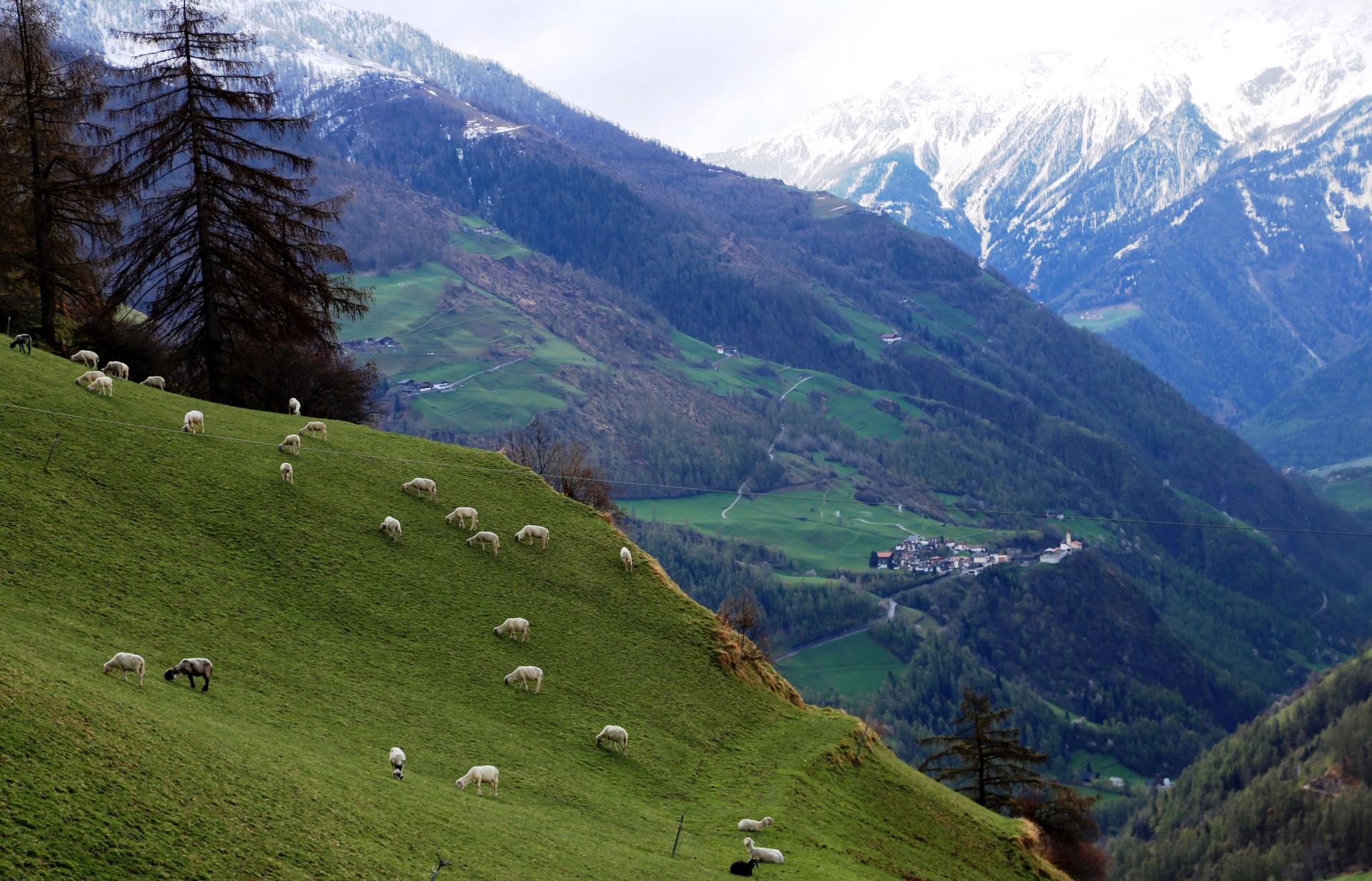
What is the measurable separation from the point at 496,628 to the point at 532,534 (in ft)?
23.5

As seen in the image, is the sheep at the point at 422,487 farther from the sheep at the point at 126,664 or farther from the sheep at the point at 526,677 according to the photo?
the sheep at the point at 126,664

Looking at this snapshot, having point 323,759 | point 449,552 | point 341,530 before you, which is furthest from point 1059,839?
point 323,759

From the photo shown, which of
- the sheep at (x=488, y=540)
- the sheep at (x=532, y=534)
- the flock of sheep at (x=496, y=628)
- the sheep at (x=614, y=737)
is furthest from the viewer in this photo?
the sheep at (x=532, y=534)

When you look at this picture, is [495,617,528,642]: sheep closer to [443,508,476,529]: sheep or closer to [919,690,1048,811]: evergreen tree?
[443,508,476,529]: sheep

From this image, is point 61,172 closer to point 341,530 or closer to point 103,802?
point 341,530

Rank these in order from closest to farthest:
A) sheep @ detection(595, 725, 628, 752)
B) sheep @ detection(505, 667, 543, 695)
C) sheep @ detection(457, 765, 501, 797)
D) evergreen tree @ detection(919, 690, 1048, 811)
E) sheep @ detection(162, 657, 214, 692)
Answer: sheep @ detection(162, 657, 214, 692), sheep @ detection(457, 765, 501, 797), sheep @ detection(595, 725, 628, 752), sheep @ detection(505, 667, 543, 695), evergreen tree @ detection(919, 690, 1048, 811)

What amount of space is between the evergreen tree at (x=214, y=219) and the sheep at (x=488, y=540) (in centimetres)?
2151

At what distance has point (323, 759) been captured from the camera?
23266 millimetres

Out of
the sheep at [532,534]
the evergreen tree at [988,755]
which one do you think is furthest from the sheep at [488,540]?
the evergreen tree at [988,755]

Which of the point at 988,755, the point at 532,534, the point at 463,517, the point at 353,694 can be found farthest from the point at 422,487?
the point at 988,755

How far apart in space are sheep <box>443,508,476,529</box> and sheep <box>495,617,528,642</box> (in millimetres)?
6137

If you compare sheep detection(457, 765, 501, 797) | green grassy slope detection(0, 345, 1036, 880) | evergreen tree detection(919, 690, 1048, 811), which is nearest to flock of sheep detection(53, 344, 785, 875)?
sheep detection(457, 765, 501, 797)

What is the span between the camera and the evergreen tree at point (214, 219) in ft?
171

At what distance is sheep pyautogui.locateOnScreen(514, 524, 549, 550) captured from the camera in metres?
41.9
